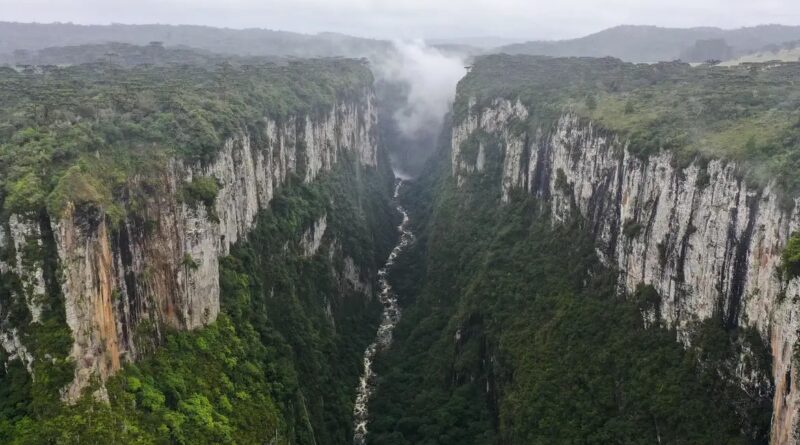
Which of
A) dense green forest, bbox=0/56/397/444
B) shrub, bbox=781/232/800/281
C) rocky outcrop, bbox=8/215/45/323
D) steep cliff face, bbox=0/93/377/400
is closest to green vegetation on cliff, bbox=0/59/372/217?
dense green forest, bbox=0/56/397/444

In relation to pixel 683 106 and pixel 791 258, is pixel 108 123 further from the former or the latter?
pixel 683 106

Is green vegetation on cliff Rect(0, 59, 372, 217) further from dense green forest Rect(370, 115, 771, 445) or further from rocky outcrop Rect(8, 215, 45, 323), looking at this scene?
dense green forest Rect(370, 115, 771, 445)

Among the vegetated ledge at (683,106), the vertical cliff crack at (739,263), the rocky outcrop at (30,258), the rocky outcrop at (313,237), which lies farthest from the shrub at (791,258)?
the rocky outcrop at (313,237)

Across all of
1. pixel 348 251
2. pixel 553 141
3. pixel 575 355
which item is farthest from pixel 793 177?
pixel 348 251

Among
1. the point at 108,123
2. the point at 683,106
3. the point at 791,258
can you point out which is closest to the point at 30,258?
the point at 108,123

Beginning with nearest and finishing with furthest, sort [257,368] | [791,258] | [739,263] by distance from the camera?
1. [791,258]
2. [739,263]
3. [257,368]

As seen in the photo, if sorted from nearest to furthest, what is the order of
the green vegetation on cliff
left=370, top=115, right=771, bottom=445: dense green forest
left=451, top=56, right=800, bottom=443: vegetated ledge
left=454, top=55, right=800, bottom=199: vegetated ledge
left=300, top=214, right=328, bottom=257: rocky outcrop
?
left=451, top=56, right=800, bottom=443: vegetated ledge → the green vegetation on cliff → left=370, top=115, right=771, bottom=445: dense green forest → left=454, top=55, right=800, bottom=199: vegetated ledge → left=300, top=214, right=328, bottom=257: rocky outcrop

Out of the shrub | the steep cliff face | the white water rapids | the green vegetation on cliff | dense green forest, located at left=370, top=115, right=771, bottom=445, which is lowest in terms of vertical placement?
the white water rapids

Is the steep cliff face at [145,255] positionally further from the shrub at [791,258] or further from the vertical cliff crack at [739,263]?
the shrub at [791,258]
